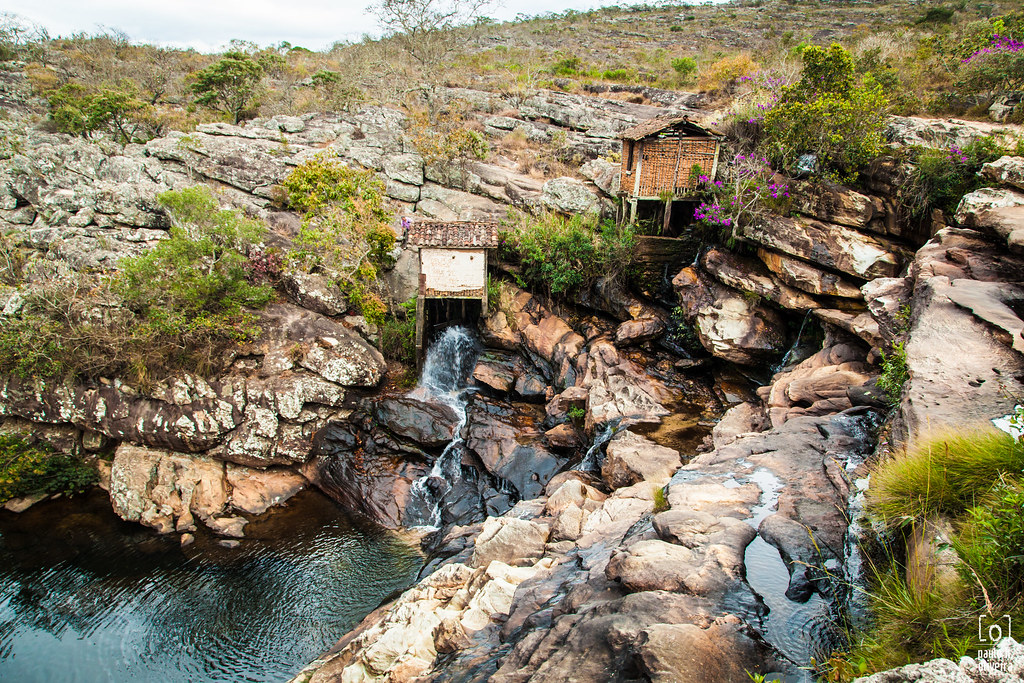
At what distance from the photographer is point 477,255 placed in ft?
57.1

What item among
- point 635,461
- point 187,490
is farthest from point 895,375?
point 187,490

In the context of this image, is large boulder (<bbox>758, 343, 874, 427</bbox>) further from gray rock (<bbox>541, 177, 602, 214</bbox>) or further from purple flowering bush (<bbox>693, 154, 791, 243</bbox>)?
gray rock (<bbox>541, 177, 602, 214</bbox>)

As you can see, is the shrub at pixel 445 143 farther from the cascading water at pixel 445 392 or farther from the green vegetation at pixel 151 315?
the green vegetation at pixel 151 315

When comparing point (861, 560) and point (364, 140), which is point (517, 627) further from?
point (364, 140)

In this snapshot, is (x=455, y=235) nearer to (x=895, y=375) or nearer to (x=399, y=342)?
(x=399, y=342)

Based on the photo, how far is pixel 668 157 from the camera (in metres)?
17.8

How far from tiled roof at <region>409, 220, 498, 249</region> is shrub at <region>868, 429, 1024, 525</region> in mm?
13577

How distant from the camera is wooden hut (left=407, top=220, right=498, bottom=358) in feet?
56.0

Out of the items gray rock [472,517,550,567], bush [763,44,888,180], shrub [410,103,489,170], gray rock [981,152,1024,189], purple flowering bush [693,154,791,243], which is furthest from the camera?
shrub [410,103,489,170]

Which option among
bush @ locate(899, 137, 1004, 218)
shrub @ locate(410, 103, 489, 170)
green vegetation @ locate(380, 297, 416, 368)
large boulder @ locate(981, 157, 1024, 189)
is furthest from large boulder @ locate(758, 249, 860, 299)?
shrub @ locate(410, 103, 489, 170)

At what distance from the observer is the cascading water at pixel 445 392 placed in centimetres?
1471

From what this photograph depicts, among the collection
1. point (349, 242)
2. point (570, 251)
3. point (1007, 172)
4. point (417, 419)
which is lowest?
point (417, 419)

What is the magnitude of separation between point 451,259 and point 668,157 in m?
8.26

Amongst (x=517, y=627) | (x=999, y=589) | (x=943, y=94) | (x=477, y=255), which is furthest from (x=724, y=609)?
(x=943, y=94)
